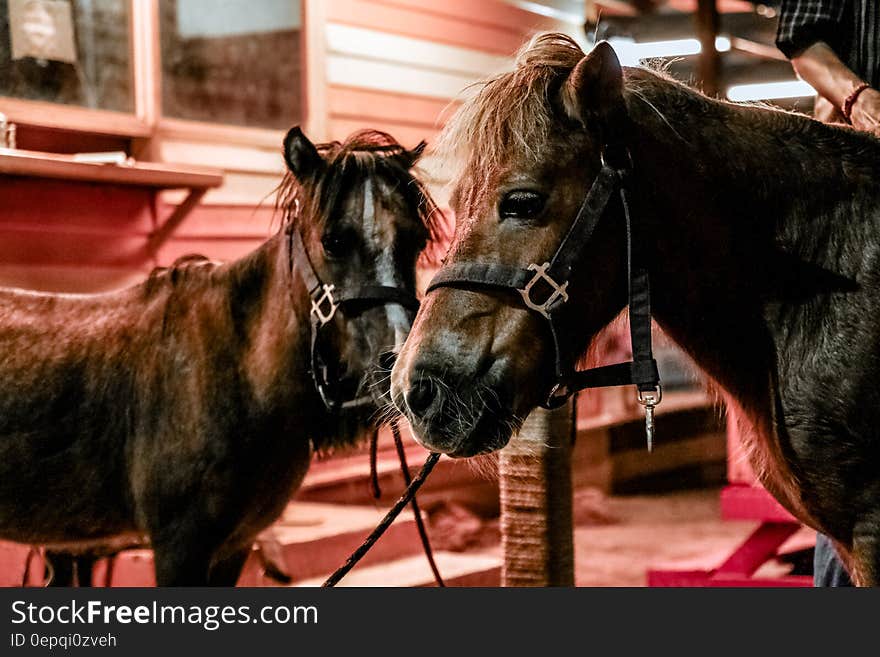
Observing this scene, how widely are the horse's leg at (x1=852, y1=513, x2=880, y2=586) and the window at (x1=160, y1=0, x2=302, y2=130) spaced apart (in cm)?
444

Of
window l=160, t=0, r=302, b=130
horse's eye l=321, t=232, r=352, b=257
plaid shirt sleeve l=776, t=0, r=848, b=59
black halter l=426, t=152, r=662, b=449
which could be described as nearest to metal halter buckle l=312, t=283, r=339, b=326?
horse's eye l=321, t=232, r=352, b=257

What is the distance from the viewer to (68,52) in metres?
4.74

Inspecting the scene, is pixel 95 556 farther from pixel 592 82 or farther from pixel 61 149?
pixel 592 82

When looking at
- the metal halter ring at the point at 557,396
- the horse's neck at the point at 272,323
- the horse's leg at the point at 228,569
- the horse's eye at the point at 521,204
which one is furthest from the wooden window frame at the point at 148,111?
the metal halter ring at the point at 557,396

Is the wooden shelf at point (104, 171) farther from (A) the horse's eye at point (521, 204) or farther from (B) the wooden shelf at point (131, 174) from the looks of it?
(A) the horse's eye at point (521, 204)

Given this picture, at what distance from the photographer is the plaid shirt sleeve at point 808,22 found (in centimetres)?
264

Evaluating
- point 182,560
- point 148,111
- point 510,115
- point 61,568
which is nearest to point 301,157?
point 182,560

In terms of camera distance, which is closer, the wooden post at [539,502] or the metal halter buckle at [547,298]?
the metal halter buckle at [547,298]

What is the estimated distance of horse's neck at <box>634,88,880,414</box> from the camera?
6.68 feet

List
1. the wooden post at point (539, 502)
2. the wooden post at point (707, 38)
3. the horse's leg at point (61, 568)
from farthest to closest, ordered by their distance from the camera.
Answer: the wooden post at point (707, 38) < the horse's leg at point (61, 568) < the wooden post at point (539, 502)

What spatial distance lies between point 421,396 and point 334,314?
128cm

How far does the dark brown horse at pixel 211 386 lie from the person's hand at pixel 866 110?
1.29 meters

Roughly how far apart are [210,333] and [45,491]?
705mm

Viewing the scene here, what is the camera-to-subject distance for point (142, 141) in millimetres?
5254
